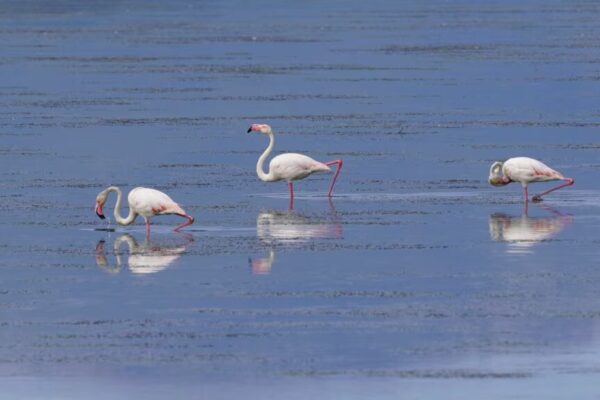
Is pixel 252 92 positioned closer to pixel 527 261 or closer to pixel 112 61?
pixel 112 61

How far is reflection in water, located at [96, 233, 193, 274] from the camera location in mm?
16719

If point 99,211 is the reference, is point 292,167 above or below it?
above

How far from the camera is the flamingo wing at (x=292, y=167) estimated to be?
71.8ft

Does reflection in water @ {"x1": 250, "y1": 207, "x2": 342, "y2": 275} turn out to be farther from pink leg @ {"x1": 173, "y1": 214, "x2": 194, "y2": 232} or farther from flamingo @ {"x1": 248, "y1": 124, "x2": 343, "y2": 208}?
flamingo @ {"x1": 248, "y1": 124, "x2": 343, "y2": 208}

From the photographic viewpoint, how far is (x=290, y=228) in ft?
62.7

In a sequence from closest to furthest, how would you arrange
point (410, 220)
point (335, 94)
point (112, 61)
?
point (410, 220) < point (335, 94) < point (112, 61)

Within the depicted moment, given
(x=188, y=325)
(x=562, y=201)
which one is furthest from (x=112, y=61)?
(x=188, y=325)

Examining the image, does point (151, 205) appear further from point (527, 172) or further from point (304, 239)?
point (527, 172)

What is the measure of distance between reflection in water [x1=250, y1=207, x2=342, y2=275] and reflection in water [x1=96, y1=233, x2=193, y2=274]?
810 mm

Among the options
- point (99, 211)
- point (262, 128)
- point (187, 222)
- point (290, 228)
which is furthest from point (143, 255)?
point (262, 128)

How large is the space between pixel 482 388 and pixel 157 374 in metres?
2.12

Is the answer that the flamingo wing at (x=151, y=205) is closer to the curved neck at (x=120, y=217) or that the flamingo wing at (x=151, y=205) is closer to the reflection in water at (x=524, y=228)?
the curved neck at (x=120, y=217)

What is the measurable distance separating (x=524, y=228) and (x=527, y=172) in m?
2.41

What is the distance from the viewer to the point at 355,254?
17.4 metres
